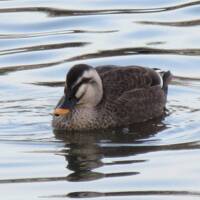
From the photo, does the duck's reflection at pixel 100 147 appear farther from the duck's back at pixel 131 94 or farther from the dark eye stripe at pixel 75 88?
the dark eye stripe at pixel 75 88

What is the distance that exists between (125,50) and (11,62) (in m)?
1.87

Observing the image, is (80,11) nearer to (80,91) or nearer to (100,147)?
(80,91)

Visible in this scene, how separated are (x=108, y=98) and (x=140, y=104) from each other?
0.55m

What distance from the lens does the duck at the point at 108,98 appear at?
15.3 meters

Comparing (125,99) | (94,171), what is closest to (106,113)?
(125,99)

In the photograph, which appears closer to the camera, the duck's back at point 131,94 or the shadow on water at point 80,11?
the duck's back at point 131,94

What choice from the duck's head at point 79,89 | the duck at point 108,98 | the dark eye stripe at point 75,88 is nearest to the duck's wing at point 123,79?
the duck at point 108,98

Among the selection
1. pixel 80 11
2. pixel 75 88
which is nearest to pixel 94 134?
pixel 75 88

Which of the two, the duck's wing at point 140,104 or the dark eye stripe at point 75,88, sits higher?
the dark eye stripe at point 75,88

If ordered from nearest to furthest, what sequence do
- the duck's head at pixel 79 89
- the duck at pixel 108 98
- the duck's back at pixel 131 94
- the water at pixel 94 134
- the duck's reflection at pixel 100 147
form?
the water at pixel 94 134, the duck's reflection at pixel 100 147, the duck's head at pixel 79 89, the duck at pixel 108 98, the duck's back at pixel 131 94

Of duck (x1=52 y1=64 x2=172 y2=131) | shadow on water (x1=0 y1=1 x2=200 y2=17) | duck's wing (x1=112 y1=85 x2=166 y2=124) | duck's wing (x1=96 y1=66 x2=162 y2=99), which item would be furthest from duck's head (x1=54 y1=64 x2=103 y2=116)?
shadow on water (x1=0 y1=1 x2=200 y2=17)

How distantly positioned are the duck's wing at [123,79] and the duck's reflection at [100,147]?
22.5 inches

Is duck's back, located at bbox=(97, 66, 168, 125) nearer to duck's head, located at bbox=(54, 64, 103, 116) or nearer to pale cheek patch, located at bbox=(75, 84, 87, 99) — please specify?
duck's head, located at bbox=(54, 64, 103, 116)

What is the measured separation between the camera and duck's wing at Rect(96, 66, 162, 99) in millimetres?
16156
